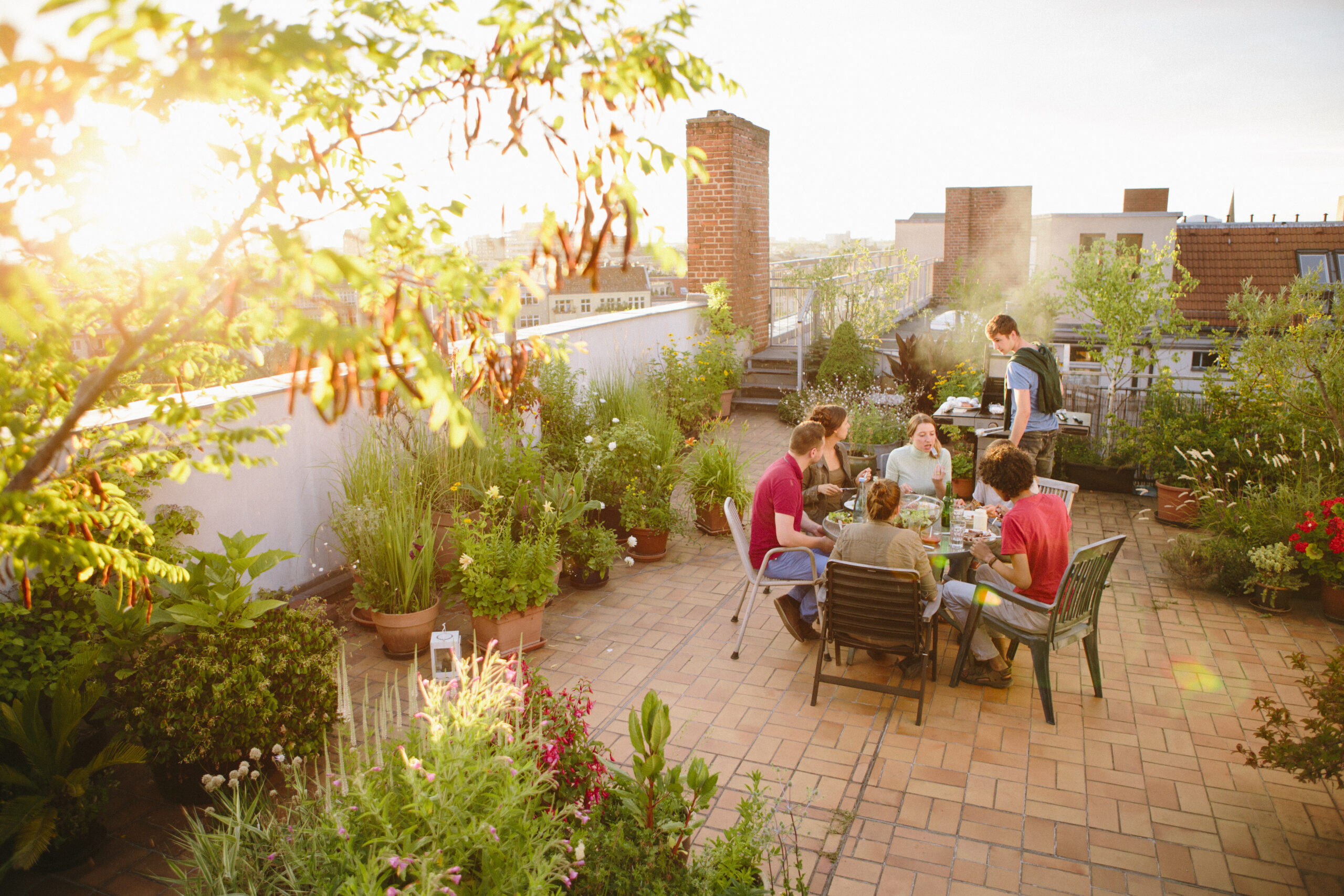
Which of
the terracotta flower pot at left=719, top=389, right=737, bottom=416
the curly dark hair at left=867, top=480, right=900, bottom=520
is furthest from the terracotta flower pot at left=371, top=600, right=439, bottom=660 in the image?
the terracotta flower pot at left=719, top=389, right=737, bottom=416

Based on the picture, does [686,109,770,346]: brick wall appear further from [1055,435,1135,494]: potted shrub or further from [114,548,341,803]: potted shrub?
[114,548,341,803]: potted shrub

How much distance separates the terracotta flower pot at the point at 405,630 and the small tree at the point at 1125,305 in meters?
6.65

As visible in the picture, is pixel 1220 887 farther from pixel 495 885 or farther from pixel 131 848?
pixel 131 848

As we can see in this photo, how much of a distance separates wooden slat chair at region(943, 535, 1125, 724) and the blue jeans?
844mm

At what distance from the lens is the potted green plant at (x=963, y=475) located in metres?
7.52

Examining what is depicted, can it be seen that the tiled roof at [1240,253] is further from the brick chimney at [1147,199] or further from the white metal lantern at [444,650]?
the white metal lantern at [444,650]

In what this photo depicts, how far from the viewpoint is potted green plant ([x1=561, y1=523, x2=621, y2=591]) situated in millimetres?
5590

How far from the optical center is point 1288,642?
16.0ft

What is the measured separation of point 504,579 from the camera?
4.61 m

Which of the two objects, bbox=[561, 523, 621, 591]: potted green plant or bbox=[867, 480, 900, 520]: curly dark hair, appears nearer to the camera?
bbox=[867, 480, 900, 520]: curly dark hair

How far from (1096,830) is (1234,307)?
9.40m

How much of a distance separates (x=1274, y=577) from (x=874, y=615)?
3.12 meters

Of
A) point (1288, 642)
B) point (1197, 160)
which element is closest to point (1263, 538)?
point (1288, 642)

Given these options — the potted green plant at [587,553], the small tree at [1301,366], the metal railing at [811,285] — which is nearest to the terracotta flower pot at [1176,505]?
the small tree at [1301,366]
